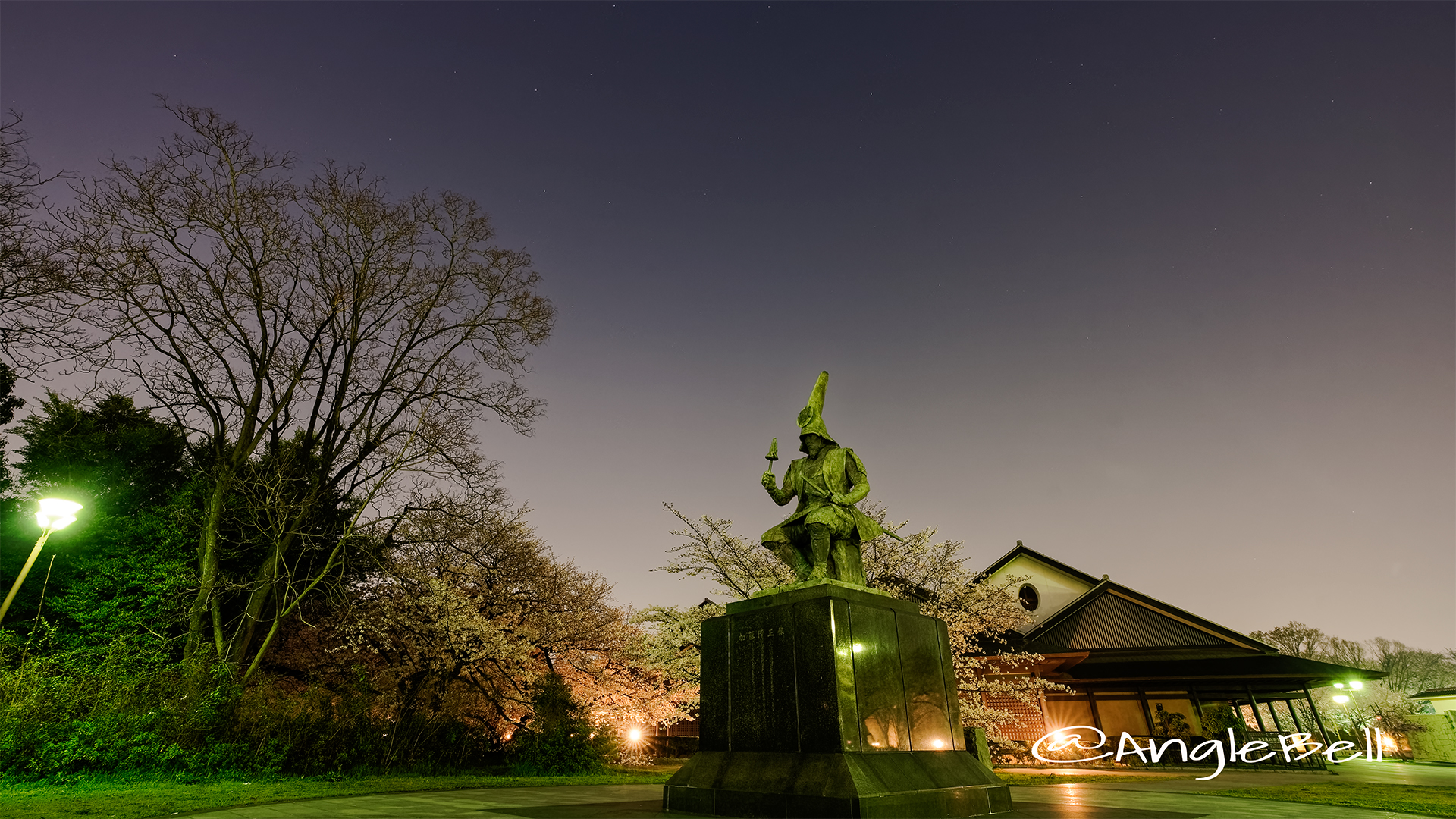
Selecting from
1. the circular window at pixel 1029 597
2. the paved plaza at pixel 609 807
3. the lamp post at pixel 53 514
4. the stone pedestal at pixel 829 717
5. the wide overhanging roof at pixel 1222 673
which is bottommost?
the paved plaza at pixel 609 807

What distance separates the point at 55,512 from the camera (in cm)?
920

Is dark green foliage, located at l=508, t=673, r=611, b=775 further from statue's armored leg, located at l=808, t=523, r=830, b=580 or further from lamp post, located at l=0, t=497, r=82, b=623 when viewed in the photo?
statue's armored leg, located at l=808, t=523, r=830, b=580

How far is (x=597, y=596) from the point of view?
75.5ft

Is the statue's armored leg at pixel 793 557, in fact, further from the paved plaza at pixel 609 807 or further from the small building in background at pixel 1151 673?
the small building in background at pixel 1151 673

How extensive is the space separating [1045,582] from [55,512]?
1383 inches

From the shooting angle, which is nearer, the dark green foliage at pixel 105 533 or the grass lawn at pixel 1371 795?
the grass lawn at pixel 1371 795

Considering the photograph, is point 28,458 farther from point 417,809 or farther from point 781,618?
point 781,618

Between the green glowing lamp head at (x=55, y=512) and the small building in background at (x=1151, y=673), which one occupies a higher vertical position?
the green glowing lamp head at (x=55, y=512)

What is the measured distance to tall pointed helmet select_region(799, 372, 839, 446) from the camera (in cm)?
822

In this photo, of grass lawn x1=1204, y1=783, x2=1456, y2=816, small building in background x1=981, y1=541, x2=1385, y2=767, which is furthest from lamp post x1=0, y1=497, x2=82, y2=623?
small building in background x1=981, y1=541, x2=1385, y2=767

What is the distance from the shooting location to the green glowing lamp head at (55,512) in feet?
30.0

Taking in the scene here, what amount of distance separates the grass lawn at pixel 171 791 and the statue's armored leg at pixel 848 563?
704 centimetres
